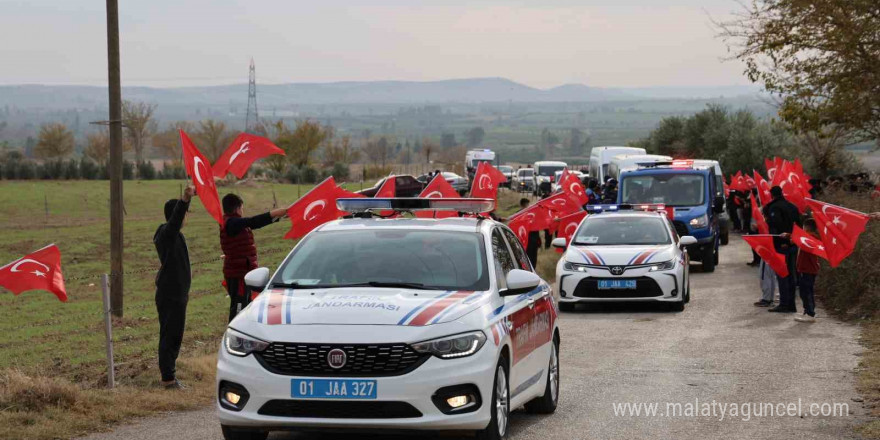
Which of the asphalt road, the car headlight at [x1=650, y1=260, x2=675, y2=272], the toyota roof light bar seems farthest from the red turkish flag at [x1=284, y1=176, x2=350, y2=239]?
the car headlight at [x1=650, y1=260, x2=675, y2=272]

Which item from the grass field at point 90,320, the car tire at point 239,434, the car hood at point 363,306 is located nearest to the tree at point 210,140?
the grass field at point 90,320

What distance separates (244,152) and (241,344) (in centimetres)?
635

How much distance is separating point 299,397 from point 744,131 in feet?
187

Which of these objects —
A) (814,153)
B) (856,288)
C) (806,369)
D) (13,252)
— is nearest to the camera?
(806,369)

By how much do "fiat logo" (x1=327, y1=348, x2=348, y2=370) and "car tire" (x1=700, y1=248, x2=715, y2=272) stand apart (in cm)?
1991

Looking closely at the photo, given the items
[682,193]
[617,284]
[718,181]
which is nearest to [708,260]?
[682,193]

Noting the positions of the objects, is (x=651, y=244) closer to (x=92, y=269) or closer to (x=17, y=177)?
(x=92, y=269)

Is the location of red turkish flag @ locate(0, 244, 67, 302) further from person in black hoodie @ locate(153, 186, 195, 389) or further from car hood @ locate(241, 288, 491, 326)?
car hood @ locate(241, 288, 491, 326)

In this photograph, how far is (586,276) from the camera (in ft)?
60.3

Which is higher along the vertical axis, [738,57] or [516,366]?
[738,57]

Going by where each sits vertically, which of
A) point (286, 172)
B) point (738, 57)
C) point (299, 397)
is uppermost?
point (738, 57)

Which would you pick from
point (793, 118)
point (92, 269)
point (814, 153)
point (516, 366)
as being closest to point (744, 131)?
point (814, 153)

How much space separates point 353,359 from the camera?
7.15 meters

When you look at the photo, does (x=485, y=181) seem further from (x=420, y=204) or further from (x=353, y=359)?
(x=353, y=359)
